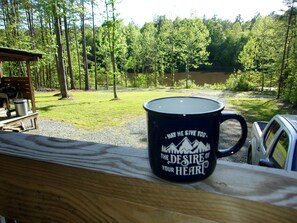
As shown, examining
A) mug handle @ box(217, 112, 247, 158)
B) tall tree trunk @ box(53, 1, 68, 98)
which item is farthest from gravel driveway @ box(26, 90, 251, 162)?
mug handle @ box(217, 112, 247, 158)

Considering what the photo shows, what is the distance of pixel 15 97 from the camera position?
813 cm

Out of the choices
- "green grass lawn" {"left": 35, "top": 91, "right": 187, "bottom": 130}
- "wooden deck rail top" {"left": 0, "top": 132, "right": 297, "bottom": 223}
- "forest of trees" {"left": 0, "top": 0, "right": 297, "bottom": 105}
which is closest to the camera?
"wooden deck rail top" {"left": 0, "top": 132, "right": 297, "bottom": 223}

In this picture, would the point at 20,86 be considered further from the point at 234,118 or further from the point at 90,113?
the point at 234,118

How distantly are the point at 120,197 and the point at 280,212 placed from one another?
326 mm

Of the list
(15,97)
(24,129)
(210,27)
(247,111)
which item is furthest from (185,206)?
(210,27)

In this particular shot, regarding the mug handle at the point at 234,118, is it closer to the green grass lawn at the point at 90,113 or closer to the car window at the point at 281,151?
the car window at the point at 281,151

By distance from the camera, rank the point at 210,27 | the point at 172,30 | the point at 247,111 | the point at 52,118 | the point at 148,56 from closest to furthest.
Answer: the point at 52,118 < the point at 247,111 < the point at 172,30 < the point at 148,56 < the point at 210,27

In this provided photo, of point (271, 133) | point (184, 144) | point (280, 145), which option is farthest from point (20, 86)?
point (184, 144)

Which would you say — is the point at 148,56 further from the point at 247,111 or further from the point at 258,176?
the point at 258,176

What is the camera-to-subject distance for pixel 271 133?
3.22 metres

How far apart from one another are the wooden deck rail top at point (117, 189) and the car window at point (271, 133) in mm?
2895

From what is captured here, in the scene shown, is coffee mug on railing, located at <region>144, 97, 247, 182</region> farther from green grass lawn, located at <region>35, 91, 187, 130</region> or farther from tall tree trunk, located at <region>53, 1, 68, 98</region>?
tall tree trunk, located at <region>53, 1, 68, 98</region>

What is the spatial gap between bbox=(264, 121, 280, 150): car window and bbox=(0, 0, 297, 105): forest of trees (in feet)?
34.3

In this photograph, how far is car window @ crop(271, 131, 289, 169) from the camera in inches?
95.6
